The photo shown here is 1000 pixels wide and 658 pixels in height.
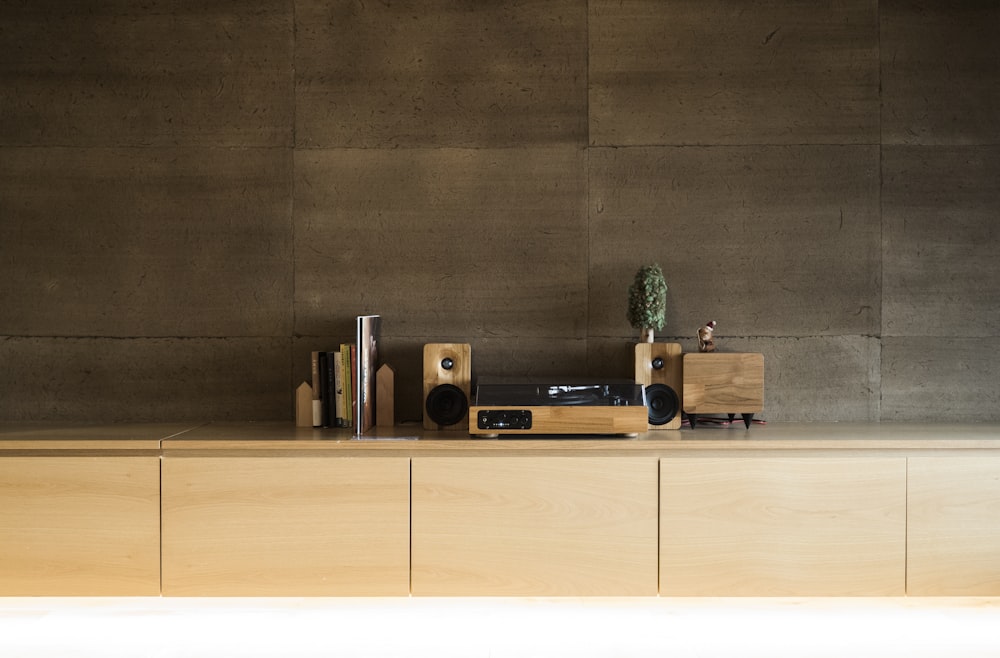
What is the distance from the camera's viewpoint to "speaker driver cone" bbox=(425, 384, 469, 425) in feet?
9.05

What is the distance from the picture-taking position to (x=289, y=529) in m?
2.46

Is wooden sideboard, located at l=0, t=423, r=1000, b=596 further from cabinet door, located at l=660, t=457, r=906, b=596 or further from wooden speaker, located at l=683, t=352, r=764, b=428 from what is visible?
wooden speaker, located at l=683, t=352, r=764, b=428

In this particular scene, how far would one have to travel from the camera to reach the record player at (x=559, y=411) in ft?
8.21

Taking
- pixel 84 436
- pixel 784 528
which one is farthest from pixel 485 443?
pixel 84 436

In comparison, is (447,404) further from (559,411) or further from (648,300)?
(648,300)

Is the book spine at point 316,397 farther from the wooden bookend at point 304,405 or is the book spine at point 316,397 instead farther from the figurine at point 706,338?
the figurine at point 706,338

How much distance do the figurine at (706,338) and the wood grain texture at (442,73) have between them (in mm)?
849

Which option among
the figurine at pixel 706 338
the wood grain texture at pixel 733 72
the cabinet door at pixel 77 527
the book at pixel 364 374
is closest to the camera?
the cabinet door at pixel 77 527

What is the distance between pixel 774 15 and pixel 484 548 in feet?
7.27

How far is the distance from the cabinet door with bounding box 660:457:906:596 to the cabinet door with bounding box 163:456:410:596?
0.86 m

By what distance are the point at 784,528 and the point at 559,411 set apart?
0.79m

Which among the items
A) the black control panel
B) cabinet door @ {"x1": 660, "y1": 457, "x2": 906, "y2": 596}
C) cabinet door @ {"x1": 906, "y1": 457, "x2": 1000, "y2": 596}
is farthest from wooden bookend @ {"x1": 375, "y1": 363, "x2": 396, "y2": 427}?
cabinet door @ {"x1": 906, "y1": 457, "x2": 1000, "y2": 596}

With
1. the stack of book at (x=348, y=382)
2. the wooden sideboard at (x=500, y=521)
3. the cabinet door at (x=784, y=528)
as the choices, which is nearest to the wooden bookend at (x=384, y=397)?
the stack of book at (x=348, y=382)
